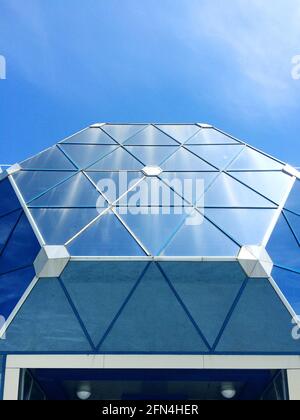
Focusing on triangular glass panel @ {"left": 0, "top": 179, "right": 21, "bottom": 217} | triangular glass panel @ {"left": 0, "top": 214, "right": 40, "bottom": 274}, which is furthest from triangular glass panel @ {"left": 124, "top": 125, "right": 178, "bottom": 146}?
triangular glass panel @ {"left": 0, "top": 214, "right": 40, "bottom": 274}

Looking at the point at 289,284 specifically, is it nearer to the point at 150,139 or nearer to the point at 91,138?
the point at 150,139

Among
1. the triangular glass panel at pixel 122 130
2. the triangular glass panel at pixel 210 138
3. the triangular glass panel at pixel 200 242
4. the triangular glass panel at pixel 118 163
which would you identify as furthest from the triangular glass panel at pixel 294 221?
the triangular glass panel at pixel 122 130

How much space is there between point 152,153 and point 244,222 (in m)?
5.50

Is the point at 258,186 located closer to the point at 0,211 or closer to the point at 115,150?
the point at 115,150

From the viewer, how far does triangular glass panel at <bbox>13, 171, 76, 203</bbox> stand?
1750 cm

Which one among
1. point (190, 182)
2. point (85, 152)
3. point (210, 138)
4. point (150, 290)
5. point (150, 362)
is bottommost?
point (150, 362)

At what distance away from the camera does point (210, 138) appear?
21984 mm

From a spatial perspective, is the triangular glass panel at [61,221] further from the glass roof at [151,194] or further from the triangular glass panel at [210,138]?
the triangular glass panel at [210,138]

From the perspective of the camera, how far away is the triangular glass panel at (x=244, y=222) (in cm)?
1511

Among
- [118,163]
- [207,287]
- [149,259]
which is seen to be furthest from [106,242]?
[118,163]

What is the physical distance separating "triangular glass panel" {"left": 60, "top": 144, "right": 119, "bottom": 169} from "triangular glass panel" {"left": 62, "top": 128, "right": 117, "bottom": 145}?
0.54 meters

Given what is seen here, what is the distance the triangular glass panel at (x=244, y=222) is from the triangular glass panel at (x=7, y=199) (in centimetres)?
587

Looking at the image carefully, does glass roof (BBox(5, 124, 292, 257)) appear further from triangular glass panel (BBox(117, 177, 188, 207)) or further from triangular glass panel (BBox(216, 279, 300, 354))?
triangular glass panel (BBox(216, 279, 300, 354))

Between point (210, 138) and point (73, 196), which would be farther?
point (210, 138)
